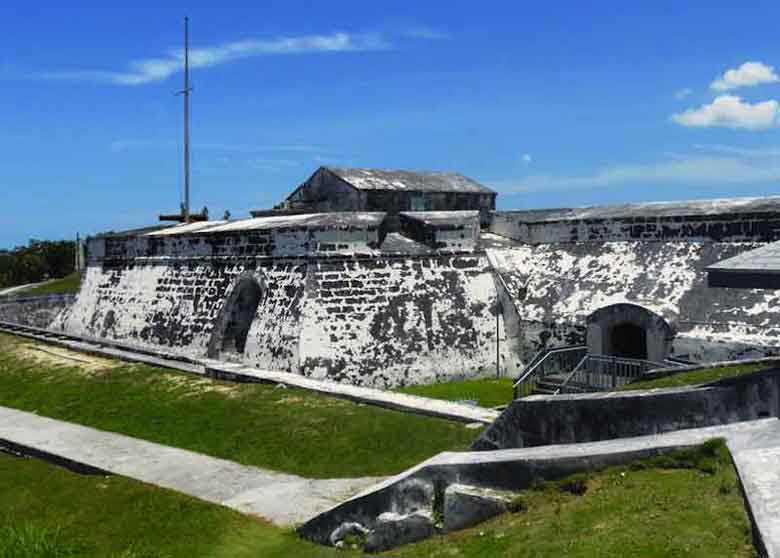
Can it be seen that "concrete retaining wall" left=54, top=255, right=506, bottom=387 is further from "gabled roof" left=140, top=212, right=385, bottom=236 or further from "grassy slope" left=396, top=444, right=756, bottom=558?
"grassy slope" left=396, top=444, right=756, bottom=558

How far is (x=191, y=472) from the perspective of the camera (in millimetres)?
10883

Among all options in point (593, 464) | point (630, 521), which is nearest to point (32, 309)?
point (593, 464)

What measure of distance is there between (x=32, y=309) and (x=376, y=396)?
2023 centimetres

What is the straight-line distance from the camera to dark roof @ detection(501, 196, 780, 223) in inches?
697

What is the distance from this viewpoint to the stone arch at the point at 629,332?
16.2 m

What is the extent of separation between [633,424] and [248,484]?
508cm

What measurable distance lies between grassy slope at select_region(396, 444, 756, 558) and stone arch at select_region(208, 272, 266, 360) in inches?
Answer: 515

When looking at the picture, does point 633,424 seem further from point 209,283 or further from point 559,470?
point 209,283

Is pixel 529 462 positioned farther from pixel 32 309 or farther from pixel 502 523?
pixel 32 309

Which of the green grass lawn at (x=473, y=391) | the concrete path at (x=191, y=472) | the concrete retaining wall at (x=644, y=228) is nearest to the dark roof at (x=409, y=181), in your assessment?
the concrete retaining wall at (x=644, y=228)

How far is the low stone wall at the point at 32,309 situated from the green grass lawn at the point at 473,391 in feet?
53.5

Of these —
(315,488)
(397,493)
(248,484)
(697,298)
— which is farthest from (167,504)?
(697,298)

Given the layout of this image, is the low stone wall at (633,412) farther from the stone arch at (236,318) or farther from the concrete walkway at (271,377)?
the stone arch at (236,318)

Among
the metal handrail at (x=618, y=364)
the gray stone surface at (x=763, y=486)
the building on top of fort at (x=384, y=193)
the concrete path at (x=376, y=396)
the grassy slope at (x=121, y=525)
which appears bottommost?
the grassy slope at (x=121, y=525)
